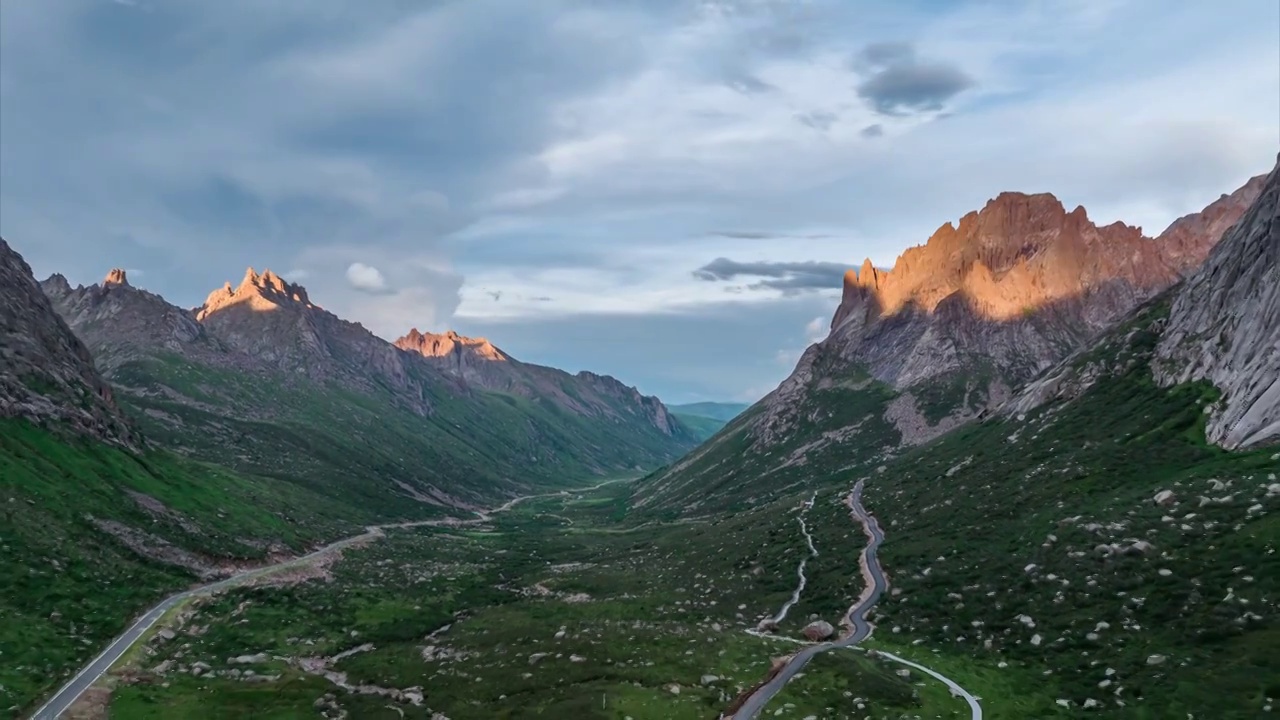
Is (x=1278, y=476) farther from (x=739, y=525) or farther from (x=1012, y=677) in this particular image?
(x=739, y=525)

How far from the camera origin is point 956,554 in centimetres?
6738

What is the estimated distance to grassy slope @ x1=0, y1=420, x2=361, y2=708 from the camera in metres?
53.2

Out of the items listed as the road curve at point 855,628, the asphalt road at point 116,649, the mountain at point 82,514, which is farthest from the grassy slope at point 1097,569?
the mountain at point 82,514

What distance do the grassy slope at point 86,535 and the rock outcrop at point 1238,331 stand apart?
97.0 metres

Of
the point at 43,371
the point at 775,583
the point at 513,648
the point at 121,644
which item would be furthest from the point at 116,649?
the point at 43,371

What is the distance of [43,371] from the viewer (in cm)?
11288

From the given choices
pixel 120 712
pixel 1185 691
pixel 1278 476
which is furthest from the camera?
pixel 1278 476

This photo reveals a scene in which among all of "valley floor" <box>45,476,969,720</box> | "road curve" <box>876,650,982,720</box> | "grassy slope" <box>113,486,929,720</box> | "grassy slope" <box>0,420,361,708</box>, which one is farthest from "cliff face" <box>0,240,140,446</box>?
"road curve" <box>876,650,982,720</box>

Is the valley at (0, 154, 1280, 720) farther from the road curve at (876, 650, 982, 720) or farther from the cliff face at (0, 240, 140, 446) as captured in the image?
the cliff face at (0, 240, 140, 446)

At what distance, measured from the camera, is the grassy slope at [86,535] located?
53.2m

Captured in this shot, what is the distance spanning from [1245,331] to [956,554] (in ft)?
134

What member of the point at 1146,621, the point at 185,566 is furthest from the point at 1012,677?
the point at 185,566

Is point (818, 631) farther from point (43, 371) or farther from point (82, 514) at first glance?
point (43, 371)

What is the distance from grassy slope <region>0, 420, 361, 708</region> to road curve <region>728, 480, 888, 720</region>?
45.0 meters
